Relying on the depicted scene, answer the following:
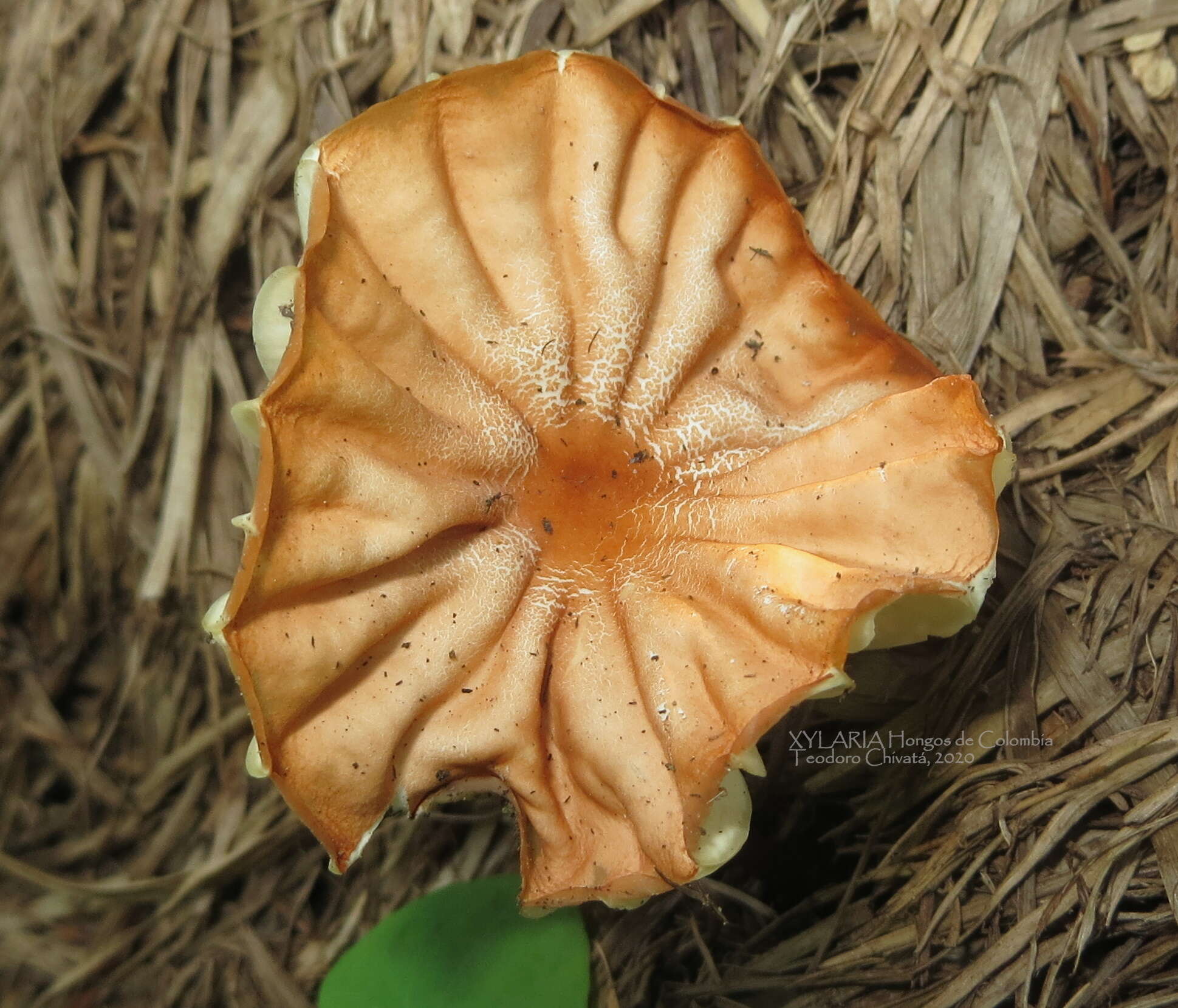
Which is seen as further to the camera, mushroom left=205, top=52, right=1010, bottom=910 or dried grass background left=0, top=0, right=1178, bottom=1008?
dried grass background left=0, top=0, right=1178, bottom=1008

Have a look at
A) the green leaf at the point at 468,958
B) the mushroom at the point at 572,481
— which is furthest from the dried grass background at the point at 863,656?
the mushroom at the point at 572,481

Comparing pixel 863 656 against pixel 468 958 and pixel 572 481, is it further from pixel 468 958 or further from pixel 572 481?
pixel 468 958

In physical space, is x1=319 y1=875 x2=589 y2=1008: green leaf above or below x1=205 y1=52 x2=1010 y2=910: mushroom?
below

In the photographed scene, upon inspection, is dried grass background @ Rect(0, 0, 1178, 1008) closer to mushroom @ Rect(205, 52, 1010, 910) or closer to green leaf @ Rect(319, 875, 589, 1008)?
green leaf @ Rect(319, 875, 589, 1008)

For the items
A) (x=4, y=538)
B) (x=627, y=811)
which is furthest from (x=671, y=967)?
(x=4, y=538)

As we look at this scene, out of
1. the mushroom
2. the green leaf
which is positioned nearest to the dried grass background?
the green leaf

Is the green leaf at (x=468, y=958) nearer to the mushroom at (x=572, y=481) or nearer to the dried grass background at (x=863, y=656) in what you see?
the dried grass background at (x=863, y=656)
